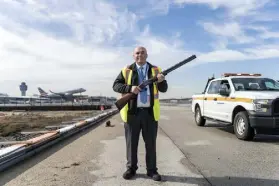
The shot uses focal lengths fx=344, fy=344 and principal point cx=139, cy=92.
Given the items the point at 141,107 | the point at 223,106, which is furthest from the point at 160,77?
the point at 223,106

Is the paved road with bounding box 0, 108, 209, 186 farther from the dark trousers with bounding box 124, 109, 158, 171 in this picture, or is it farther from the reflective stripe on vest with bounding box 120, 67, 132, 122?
the reflective stripe on vest with bounding box 120, 67, 132, 122

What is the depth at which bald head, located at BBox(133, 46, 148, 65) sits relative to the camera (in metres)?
5.29

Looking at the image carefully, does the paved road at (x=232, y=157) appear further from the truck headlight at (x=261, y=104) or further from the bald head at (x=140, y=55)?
the bald head at (x=140, y=55)

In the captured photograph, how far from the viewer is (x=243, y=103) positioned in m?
9.72

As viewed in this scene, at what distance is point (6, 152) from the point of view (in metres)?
6.16

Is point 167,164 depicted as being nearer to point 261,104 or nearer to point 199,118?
point 261,104

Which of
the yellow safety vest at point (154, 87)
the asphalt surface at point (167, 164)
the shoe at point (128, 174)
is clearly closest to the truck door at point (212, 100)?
the asphalt surface at point (167, 164)

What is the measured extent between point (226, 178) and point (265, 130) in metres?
4.30

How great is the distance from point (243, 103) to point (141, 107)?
526cm

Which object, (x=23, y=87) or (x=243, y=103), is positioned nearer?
(x=243, y=103)

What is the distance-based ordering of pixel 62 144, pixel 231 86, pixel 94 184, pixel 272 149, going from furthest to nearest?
pixel 231 86, pixel 62 144, pixel 272 149, pixel 94 184

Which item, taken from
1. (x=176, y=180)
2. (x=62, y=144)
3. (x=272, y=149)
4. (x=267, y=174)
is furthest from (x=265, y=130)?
(x=62, y=144)

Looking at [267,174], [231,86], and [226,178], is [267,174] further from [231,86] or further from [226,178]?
[231,86]

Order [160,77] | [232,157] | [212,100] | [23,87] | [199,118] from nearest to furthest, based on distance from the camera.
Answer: [160,77] → [232,157] → [212,100] → [199,118] → [23,87]
